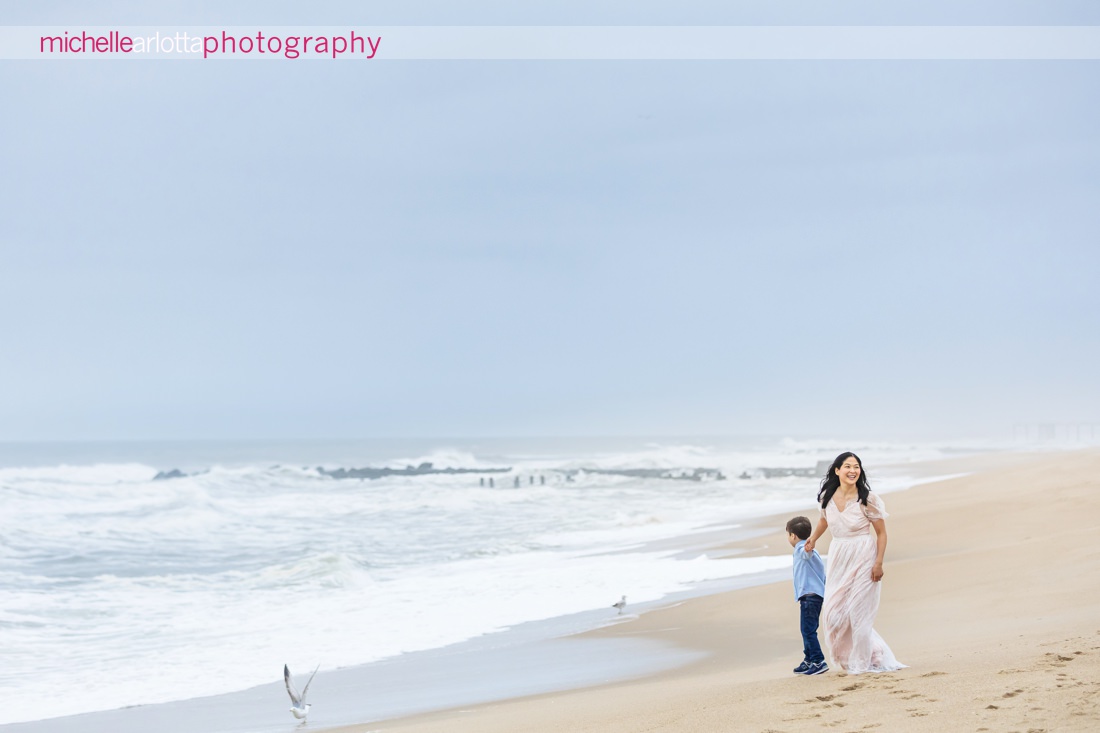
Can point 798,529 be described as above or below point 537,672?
above

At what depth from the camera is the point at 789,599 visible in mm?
9547

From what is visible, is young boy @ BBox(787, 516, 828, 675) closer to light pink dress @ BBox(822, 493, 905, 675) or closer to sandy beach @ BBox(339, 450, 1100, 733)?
light pink dress @ BBox(822, 493, 905, 675)

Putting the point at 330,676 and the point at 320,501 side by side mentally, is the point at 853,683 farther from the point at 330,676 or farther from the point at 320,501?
the point at 320,501

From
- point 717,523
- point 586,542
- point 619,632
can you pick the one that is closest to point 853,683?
point 619,632

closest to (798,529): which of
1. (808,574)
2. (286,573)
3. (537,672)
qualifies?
(808,574)

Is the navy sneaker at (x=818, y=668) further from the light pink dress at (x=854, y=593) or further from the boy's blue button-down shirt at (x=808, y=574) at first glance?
the boy's blue button-down shirt at (x=808, y=574)

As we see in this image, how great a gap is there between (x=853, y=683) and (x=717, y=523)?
16768 millimetres

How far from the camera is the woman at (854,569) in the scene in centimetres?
559

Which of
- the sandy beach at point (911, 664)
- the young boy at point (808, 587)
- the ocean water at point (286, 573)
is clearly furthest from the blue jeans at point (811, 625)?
the ocean water at point (286, 573)

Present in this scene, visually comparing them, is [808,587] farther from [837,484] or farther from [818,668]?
[837,484]

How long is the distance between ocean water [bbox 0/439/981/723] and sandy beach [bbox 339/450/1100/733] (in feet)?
8.81

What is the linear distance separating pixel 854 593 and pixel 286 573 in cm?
1232

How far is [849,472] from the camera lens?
554 cm

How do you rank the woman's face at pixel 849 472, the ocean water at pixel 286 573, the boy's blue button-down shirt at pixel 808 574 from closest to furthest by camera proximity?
1. the woman's face at pixel 849 472
2. the boy's blue button-down shirt at pixel 808 574
3. the ocean water at pixel 286 573
